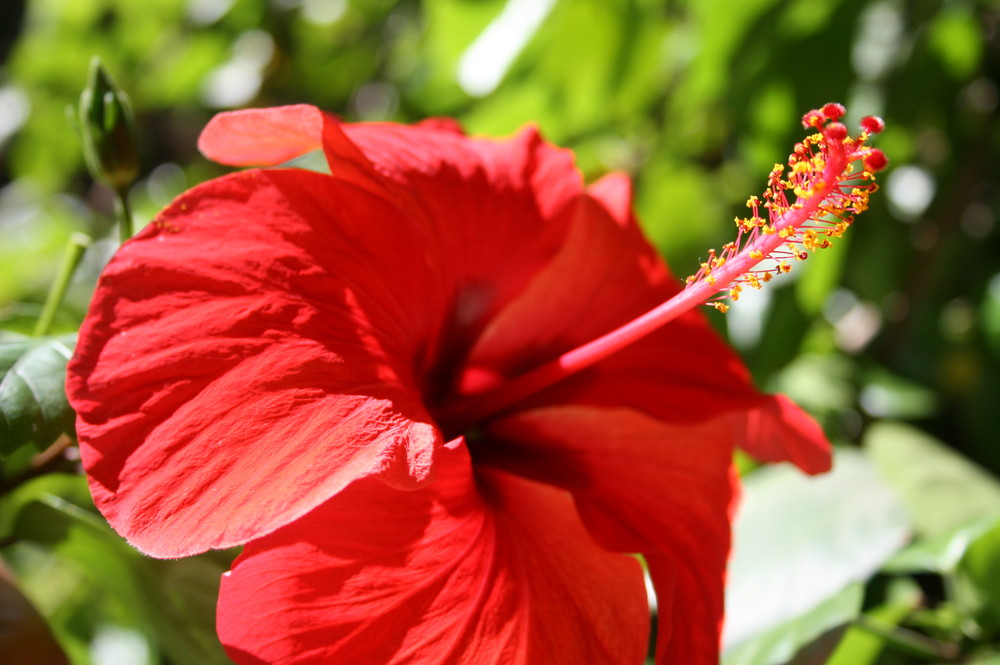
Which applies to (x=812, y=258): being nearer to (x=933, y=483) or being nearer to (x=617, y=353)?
(x=933, y=483)

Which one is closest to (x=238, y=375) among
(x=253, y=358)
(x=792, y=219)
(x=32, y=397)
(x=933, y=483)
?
(x=253, y=358)

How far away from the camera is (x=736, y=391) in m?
0.70

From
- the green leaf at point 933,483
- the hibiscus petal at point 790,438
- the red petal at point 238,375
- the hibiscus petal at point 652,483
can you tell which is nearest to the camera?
the red petal at point 238,375

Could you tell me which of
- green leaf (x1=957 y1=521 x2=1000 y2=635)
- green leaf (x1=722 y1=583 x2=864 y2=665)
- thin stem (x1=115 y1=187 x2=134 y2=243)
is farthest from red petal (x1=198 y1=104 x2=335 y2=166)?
green leaf (x1=957 y1=521 x2=1000 y2=635)

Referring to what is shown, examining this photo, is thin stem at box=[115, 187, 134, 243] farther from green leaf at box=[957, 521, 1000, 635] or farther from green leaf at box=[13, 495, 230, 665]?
green leaf at box=[957, 521, 1000, 635]

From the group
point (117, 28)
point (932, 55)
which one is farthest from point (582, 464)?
point (117, 28)

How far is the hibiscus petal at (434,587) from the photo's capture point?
1.57 ft

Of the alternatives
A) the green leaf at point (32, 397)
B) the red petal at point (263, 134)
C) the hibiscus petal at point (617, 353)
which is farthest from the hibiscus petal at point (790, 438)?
the green leaf at point (32, 397)

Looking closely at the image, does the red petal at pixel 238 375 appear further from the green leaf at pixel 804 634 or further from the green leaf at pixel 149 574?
the green leaf at pixel 804 634

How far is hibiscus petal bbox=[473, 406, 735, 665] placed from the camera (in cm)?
57

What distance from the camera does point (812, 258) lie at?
1.11 meters

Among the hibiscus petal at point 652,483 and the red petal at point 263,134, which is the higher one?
the red petal at point 263,134

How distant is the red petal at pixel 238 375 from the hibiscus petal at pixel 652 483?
161 millimetres

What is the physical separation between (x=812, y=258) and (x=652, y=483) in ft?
1.92
